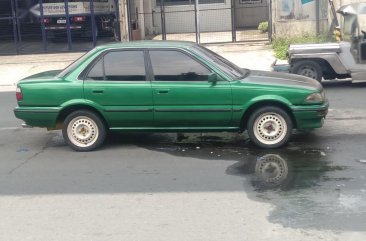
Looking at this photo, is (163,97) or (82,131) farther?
(82,131)

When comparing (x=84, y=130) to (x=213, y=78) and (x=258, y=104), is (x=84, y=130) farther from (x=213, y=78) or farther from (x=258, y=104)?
(x=258, y=104)

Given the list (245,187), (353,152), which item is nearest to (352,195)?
(245,187)

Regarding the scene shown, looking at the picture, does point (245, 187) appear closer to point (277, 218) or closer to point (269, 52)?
point (277, 218)

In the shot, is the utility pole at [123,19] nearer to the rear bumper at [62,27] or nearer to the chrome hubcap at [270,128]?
the rear bumper at [62,27]

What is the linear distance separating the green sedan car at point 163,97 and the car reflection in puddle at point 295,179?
1.10 feet

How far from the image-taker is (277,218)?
5766 mm

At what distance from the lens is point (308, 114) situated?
328 inches

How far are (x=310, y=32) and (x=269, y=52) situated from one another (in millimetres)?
1653

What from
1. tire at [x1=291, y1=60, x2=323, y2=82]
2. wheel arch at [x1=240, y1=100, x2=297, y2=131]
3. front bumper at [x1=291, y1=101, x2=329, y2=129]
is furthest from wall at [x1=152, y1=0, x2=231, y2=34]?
front bumper at [x1=291, y1=101, x2=329, y2=129]

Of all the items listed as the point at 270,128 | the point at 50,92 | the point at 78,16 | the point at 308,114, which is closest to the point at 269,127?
the point at 270,128

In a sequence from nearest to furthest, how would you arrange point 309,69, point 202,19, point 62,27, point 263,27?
point 309,69
point 62,27
point 263,27
point 202,19

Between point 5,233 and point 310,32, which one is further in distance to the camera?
point 310,32

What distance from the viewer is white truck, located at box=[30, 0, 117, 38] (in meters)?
21.8

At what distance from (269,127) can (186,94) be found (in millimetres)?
1200
